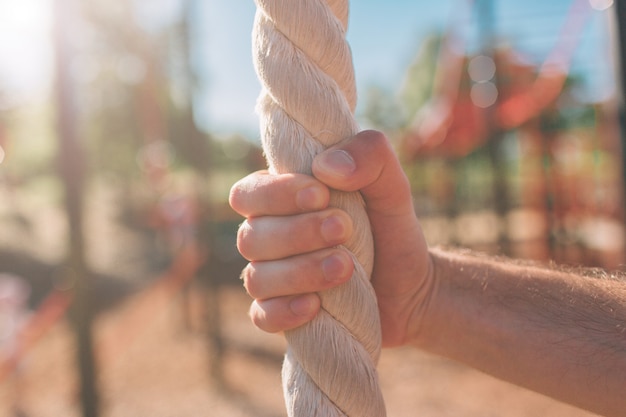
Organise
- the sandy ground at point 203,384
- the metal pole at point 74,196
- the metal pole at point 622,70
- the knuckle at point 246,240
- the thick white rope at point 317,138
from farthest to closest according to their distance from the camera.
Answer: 1. the sandy ground at point 203,384
2. the metal pole at point 74,196
3. the metal pole at point 622,70
4. the knuckle at point 246,240
5. the thick white rope at point 317,138

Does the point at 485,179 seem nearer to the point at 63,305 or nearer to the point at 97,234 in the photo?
the point at 97,234

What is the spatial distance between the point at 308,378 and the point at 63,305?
4026mm

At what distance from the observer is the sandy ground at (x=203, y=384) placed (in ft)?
12.4

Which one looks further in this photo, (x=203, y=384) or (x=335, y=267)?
(x=203, y=384)

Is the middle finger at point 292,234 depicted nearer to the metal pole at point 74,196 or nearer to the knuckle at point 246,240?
the knuckle at point 246,240

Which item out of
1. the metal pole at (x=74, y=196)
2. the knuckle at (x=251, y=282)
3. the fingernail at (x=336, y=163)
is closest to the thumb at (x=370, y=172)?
the fingernail at (x=336, y=163)

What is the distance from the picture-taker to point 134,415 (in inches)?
161

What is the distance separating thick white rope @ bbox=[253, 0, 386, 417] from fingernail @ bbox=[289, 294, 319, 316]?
0.05 ft

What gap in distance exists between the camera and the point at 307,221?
0.76m

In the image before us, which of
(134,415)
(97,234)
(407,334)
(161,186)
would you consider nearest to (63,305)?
(134,415)

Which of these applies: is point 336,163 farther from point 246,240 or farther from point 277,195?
point 246,240

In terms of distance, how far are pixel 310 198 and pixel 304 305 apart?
15 cm

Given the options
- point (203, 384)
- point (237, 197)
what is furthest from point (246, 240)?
point (203, 384)

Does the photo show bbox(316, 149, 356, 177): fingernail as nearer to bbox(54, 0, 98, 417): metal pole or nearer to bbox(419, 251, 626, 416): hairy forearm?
bbox(419, 251, 626, 416): hairy forearm
